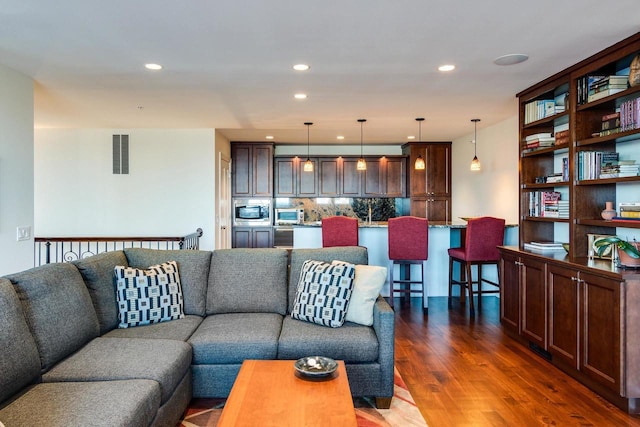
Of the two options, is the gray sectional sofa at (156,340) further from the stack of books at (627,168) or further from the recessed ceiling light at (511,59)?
the stack of books at (627,168)

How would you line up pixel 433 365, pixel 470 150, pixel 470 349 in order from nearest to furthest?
pixel 433 365
pixel 470 349
pixel 470 150

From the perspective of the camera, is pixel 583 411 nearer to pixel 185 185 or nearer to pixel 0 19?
pixel 0 19

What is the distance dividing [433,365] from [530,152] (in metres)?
2.30

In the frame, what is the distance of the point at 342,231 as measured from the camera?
5.27 metres

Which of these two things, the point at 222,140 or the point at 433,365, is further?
the point at 222,140

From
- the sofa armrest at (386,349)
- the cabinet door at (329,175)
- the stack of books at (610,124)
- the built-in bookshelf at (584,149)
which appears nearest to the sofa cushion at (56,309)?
the sofa armrest at (386,349)

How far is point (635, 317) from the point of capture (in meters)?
2.60

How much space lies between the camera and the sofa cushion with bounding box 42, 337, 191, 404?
2043 mm

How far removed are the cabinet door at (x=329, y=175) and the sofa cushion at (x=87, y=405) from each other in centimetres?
658

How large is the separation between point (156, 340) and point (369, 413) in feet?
4.37

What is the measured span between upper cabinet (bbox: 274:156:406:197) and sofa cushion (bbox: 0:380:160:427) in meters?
6.50

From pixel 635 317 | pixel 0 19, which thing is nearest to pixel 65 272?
pixel 0 19

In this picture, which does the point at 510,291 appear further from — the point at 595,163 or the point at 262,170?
the point at 262,170

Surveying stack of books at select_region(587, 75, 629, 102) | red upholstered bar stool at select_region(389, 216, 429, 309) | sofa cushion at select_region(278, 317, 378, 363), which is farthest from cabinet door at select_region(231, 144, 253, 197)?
stack of books at select_region(587, 75, 629, 102)
